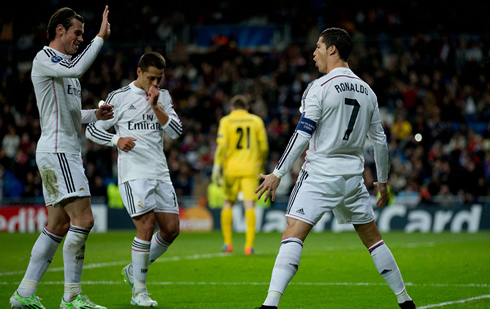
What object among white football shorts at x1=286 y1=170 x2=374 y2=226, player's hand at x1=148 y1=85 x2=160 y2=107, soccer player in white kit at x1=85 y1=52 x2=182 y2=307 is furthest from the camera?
soccer player in white kit at x1=85 y1=52 x2=182 y2=307

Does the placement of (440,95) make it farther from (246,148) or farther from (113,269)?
(113,269)

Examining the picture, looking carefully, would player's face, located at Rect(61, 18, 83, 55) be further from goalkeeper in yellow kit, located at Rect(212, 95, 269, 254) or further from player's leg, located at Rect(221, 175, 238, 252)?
player's leg, located at Rect(221, 175, 238, 252)

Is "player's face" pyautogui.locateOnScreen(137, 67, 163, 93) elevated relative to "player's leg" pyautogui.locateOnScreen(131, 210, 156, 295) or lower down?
elevated

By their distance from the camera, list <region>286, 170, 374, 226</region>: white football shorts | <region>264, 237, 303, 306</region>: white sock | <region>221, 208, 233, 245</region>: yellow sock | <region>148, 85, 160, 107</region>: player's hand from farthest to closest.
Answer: <region>221, 208, 233, 245</region>: yellow sock, <region>148, 85, 160, 107</region>: player's hand, <region>286, 170, 374, 226</region>: white football shorts, <region>264, 237, 303, 306</region>: white sock

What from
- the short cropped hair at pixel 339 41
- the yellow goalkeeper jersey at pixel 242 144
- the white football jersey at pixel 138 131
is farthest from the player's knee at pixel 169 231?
the yellow goalkeeper jersey at pixel 242 144

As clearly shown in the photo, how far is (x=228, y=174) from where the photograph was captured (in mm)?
11875

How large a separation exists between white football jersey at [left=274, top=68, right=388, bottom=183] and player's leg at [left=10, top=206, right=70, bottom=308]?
208cm

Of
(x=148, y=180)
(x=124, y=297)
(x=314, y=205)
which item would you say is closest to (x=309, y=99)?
(x=314, y=205)

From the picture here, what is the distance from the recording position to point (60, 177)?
220 inches

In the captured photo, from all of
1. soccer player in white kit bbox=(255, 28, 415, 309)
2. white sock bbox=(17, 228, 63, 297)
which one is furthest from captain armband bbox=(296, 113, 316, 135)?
white sock bbox=(17, 228, 63, 297)

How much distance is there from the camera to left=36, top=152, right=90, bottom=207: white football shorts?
18.3 ft

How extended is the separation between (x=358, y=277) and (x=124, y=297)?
3022mm

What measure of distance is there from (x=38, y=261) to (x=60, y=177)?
751mm

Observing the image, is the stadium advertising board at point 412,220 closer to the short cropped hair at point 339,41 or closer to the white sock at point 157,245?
the white sock at point 157,245
